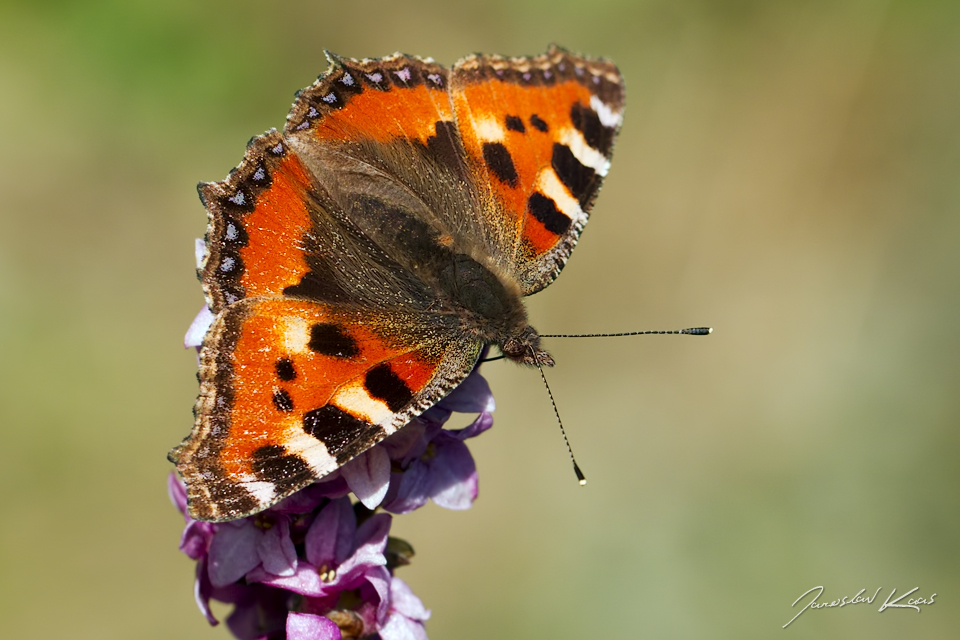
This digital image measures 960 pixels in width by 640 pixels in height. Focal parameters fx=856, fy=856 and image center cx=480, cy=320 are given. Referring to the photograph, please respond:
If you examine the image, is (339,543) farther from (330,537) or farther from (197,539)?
(197,539)

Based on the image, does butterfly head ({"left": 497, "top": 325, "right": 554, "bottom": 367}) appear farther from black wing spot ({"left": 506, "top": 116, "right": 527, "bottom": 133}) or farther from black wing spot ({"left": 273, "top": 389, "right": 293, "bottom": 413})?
black wing spot ({"left": 506, "top": 116, "right": 527, "bottom": 133})

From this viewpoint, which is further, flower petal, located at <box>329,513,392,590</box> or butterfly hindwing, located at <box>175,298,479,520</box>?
flower petal, located at <box>329,513,392,590</box>

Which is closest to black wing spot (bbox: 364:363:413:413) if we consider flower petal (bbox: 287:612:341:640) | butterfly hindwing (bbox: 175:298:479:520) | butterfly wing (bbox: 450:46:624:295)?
butterfly hindwing (bbox: 175:298:479:520)

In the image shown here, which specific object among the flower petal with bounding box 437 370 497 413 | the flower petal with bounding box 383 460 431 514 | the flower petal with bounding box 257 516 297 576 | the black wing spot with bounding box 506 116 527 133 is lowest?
the flower petal with bounding box 257 516 297 576

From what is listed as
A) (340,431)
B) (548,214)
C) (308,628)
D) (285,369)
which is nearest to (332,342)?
(285,369)

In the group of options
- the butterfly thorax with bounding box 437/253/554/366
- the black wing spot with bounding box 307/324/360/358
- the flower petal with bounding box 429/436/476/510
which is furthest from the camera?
the butterfly thorax with bounding box 437/253/554/366

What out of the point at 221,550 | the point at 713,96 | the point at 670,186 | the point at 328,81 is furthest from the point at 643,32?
the point at 221,550

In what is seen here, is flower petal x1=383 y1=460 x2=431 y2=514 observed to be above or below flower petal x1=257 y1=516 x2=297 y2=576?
above
